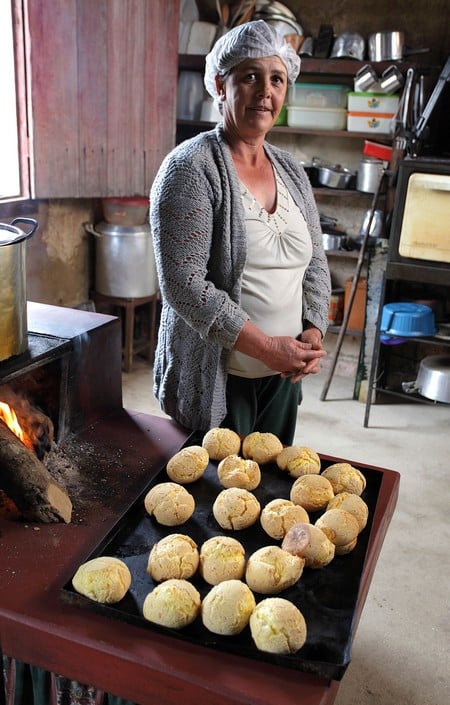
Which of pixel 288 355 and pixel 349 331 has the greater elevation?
pixel 288 355

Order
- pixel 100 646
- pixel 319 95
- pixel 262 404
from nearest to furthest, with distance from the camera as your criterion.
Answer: pixel 100 646 → pixel 262 404 → pixel 319 95

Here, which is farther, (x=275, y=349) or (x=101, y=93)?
(x=101, y=93)

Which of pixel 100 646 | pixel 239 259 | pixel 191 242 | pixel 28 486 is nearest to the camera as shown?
pixel 100 646

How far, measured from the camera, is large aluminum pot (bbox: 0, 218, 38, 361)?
127 centimetres

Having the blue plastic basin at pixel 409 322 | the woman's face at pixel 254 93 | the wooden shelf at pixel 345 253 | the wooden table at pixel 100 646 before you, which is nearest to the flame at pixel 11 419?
the wooden table at pixel 100 646

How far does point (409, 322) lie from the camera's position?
135 inches

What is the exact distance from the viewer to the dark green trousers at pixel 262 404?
5.73 feet

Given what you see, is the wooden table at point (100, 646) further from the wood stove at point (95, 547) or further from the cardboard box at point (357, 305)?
the cardboard box at point (357, 305)

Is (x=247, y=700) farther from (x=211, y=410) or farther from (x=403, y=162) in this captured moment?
(x=403, y=162)

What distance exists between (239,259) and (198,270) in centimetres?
14

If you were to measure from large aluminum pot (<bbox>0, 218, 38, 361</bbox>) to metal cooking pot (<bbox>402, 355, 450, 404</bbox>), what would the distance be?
8.79ft

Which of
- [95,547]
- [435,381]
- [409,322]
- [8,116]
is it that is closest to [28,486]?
[95,547]

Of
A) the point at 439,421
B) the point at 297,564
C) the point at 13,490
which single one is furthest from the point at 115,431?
the point at 439,421

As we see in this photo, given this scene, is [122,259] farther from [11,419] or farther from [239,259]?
[11,419]
